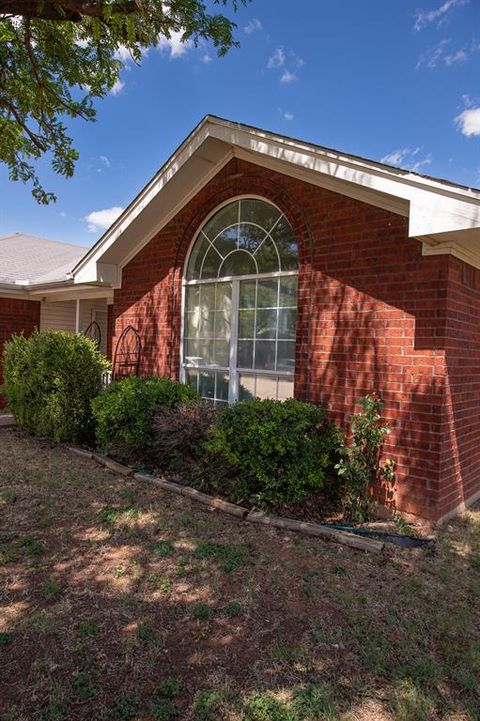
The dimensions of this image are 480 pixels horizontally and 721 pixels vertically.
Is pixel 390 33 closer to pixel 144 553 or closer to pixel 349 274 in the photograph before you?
pixel 349 274

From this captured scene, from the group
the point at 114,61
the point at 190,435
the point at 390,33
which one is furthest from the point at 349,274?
the point at 114,61

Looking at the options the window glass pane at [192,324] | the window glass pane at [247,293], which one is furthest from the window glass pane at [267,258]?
the window glass pane at [192,324]

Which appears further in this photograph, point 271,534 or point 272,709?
point 271,534

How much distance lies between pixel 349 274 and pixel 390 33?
425 cm

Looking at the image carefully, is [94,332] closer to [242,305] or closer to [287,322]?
[242,305]

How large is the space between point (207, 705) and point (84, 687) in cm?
66

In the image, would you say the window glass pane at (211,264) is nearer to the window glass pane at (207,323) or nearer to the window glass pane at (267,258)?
the window glass pane at (207,323)

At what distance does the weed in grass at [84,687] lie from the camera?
2353 mm

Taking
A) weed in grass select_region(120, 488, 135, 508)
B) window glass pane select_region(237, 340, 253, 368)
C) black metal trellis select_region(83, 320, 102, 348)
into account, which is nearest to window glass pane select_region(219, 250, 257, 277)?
window glass pane select_region(237, 340, 253, 368)

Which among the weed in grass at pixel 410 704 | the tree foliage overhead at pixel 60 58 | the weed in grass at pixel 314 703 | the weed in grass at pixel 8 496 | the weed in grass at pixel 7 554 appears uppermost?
the tree foliage overhead at pixel 60 58

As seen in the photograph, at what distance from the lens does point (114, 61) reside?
675 centimetres

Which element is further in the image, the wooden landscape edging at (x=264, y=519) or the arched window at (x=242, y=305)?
the arched window at (x=242, y=305)

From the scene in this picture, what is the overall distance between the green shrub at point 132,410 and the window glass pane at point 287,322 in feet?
5.16

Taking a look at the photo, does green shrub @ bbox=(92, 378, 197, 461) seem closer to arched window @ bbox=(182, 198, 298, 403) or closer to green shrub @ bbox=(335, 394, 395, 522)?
arched window @ bbox=(182, 198, 298, 403)
